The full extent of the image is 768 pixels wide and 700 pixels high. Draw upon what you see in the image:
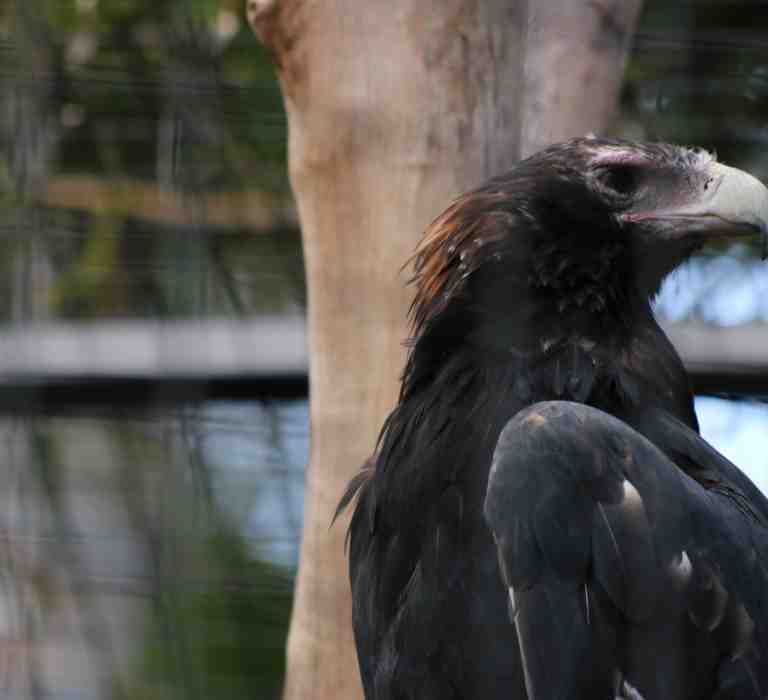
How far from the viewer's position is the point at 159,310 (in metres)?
2.58

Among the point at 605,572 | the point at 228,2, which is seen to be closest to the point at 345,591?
the point at 605,572

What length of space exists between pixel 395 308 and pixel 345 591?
1.25 ft

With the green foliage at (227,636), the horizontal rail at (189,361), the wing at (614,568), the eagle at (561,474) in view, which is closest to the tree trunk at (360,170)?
the eagle at (561,474)

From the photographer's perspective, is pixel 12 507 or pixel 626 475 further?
pixel 12 507

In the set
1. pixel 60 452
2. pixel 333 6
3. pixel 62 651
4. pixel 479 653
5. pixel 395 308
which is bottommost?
pixel 62 651

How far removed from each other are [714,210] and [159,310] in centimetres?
103

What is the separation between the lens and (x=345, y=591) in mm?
2043

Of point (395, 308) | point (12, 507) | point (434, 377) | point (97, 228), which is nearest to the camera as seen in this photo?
point (434, 377)

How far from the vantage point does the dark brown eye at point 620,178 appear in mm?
1932

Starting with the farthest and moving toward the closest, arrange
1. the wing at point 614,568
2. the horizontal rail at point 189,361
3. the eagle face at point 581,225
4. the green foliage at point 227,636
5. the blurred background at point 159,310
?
the green foliage at point 227,636 → the blurred background at point 159,310 → the horizontal rail at point 189,361 → the eagle face at point 581,225 → the wing at point 614,568

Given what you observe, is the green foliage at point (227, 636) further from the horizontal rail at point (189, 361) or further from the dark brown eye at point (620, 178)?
the dark brown eye at point (620, 178)

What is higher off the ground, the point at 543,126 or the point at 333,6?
the point at 333,6

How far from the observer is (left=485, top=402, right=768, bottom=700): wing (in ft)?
5.35

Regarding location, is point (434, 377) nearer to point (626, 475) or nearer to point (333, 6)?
point (626, 475)
